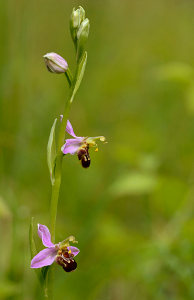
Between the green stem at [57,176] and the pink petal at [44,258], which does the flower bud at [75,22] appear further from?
the pink petal at [44,258]

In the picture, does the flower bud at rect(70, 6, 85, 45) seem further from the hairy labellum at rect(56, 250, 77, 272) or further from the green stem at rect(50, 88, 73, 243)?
the hairy labellum at rect(56, 250, 77, 272)

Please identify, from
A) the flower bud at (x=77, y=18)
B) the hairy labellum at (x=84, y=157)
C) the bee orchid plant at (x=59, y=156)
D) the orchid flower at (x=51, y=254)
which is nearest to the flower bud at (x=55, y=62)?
the bee orchid plant at (x=59, y=156)

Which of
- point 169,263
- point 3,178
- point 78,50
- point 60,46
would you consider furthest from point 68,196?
point 60,46

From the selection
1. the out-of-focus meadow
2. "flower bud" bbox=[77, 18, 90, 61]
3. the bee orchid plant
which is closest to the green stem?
the bee orchid plant

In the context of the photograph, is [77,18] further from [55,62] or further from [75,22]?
[55,62]

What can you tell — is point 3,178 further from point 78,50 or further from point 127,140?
point 78,50

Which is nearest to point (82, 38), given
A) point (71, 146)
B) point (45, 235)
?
point (71, 146)

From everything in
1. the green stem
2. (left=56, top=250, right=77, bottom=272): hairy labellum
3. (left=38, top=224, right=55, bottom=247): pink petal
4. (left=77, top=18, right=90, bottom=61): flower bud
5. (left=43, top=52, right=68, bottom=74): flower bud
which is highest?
(left=77, top=18, right=90, bottom=61): flower bud
